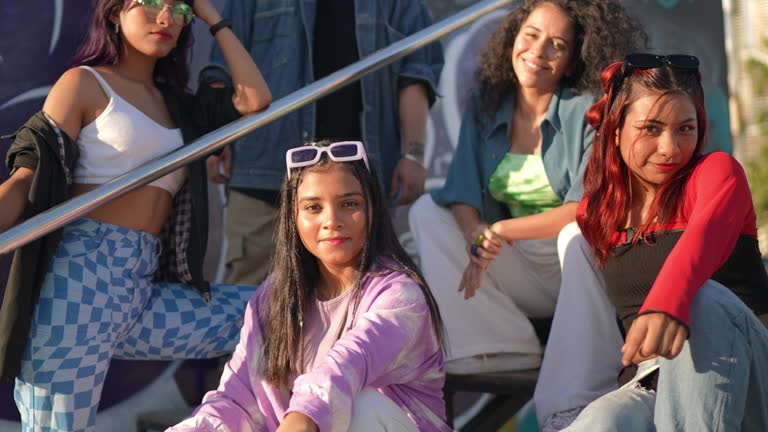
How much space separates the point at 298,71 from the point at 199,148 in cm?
81

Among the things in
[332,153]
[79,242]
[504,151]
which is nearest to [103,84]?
[79,242]

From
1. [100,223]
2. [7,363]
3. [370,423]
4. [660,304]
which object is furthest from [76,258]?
[660,304]

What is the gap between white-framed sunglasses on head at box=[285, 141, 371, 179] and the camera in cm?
238

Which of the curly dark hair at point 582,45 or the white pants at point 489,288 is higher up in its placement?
the curly dark hair at point 582,45

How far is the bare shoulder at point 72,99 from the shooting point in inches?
103

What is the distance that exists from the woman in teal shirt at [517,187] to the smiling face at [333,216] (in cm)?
50

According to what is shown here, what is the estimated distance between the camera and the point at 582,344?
7.93 ft

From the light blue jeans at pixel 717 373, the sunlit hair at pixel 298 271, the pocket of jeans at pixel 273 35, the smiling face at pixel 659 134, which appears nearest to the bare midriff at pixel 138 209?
the sunlit hair at pixel 298 271

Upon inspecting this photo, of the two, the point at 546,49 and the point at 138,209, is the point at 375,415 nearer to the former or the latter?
the point at 138,209

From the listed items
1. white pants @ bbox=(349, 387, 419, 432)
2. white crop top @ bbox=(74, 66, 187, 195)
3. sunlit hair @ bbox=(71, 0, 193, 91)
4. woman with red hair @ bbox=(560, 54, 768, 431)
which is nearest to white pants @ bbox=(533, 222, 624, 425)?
woman with red hair @ bbox=(560, 54, 768, 431)

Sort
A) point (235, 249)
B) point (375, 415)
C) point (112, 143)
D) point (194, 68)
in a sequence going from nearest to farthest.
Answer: point (375, 415) → point (112, 143) → point (235, 249) → point (194, 68)

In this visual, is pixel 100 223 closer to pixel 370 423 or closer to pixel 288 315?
pixel 288 315

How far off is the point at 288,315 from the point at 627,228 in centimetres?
78

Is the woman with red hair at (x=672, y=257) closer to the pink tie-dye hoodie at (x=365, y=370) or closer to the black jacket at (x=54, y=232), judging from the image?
the pink tie-dye hoodie at (x=365, y=370)
